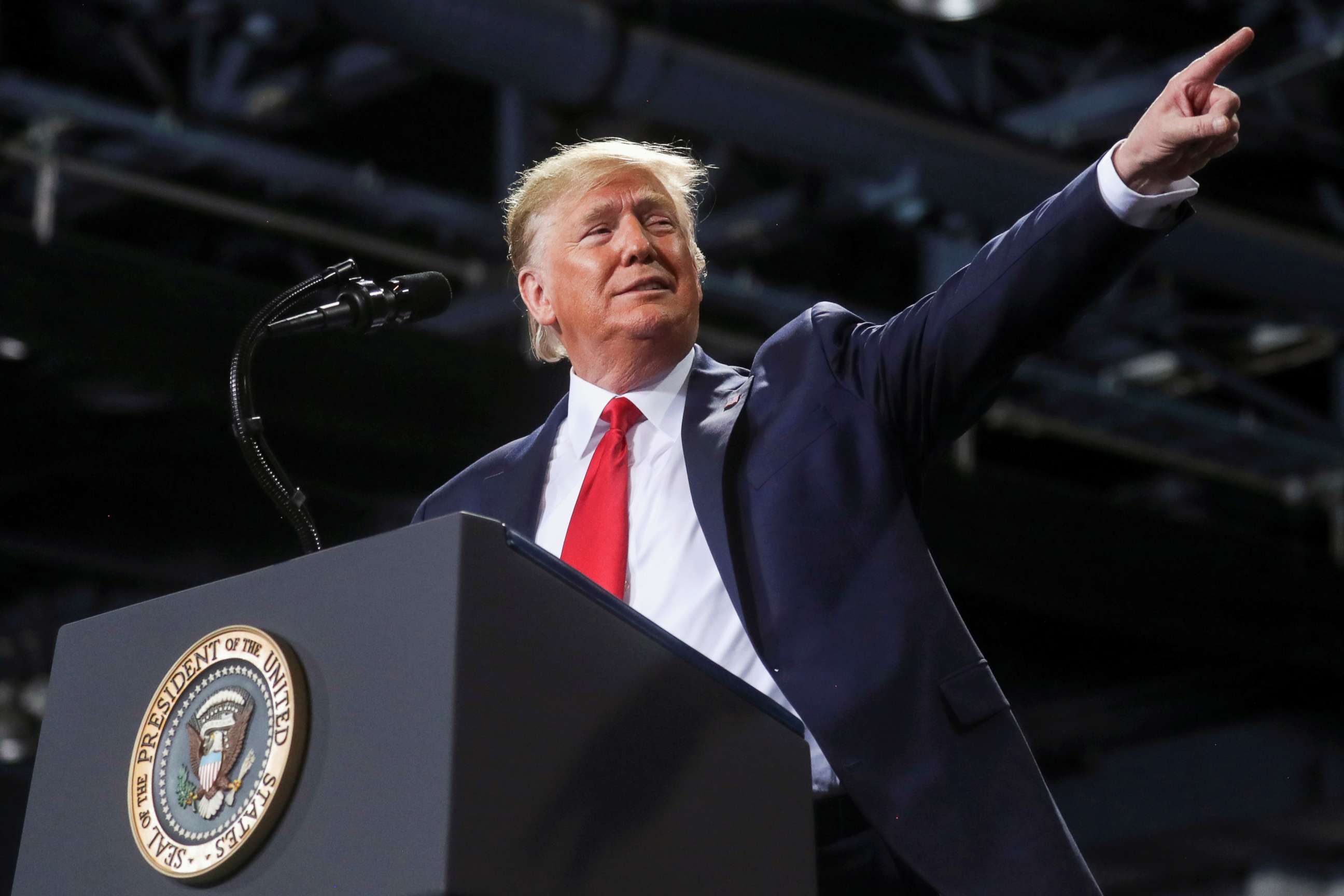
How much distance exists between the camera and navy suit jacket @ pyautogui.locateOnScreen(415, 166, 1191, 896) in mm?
1460

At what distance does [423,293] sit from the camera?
5.26 feet

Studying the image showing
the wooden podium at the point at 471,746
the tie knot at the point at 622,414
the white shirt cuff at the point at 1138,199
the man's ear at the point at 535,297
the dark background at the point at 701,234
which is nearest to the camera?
the wooden podium at the point at 471,746

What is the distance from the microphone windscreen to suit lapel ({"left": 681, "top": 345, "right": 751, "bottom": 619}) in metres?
0.26

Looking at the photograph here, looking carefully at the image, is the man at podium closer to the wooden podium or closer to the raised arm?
the raised arm

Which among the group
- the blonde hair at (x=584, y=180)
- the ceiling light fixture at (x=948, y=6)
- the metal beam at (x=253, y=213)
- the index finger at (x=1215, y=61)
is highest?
the metal beam at (x=253, y=213)

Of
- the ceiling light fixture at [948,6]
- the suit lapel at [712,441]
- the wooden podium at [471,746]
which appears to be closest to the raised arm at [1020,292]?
the suit lapel at [712,441]

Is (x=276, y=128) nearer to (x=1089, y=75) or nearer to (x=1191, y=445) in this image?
(x=1089, y=75)

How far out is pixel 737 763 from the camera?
1272 mm

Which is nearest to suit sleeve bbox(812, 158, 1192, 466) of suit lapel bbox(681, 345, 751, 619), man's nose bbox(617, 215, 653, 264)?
suit lapel bbox(681, 345, 751, 619)

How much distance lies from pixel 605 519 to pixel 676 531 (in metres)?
0.07

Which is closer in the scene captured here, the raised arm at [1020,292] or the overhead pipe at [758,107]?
the raised arm at [1020,292]

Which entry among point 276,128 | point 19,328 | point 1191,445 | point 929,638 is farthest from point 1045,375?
point 929,638

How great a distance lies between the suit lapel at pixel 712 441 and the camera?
1572 mm

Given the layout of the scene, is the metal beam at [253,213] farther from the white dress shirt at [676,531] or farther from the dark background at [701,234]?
the white dress shirt at [676,531]
